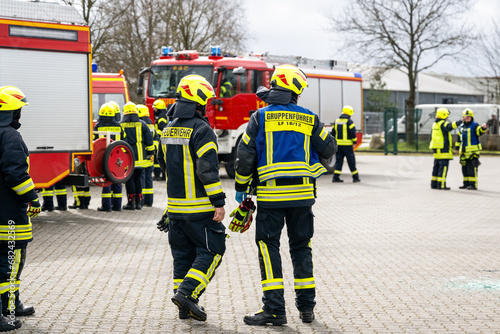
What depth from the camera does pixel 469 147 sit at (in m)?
17.4

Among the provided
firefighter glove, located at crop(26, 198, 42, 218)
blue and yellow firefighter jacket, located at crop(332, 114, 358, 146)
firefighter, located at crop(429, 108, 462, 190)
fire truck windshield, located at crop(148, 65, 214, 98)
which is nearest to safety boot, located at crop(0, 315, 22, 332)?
firefighter glove, located at crop(26, 198, 42, 218)

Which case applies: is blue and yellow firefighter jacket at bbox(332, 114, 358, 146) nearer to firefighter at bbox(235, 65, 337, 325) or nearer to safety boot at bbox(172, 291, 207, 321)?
firefighter at bbox(235, 65, 337, 325)

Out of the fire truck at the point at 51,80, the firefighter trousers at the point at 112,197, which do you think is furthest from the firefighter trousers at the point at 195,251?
the firefighter trousers at the point at 112,197

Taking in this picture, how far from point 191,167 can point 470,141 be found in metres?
12.8

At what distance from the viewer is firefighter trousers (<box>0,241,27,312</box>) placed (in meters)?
5.62

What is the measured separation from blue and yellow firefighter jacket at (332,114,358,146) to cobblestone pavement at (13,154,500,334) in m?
6.42

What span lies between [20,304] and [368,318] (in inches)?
105

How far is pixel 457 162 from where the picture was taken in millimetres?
28703

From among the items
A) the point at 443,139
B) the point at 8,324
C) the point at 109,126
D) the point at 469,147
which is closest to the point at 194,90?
the point at 8,324

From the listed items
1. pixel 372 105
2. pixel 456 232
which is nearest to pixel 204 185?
pixel 456 232

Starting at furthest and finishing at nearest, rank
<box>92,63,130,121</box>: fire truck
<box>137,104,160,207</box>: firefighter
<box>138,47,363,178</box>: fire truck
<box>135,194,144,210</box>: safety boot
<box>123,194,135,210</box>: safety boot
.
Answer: <box>138,47,363,178</box>: fire truck, <box>92,63,130,121</box>: fire truck, <box>137,104,160,207</box>: firefighter, <box>135,194,144,210</box>: safety boot, <box>123,194,135,210</box>: safety boot

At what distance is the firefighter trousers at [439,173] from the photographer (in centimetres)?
1721

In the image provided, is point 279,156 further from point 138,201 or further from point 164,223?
point 138,201

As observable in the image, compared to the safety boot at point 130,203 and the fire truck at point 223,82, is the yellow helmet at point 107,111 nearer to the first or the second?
the safety boot at point 130,203
